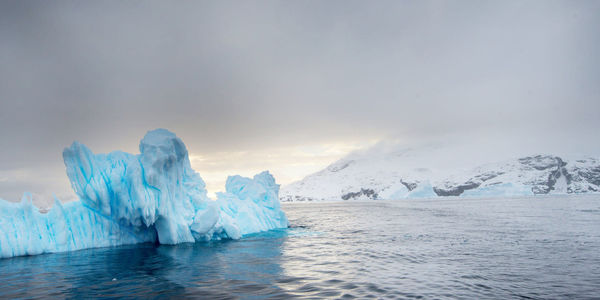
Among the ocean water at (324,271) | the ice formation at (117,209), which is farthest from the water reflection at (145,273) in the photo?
the ice formation at (117,209)

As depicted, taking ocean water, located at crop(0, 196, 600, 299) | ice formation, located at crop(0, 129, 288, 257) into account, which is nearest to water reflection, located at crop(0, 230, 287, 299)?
ocean water, located at crop(0, 196, 600, 299)

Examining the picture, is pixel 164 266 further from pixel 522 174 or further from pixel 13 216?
pixel 522 174

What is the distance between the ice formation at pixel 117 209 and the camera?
15.9m

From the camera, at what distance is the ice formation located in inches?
627

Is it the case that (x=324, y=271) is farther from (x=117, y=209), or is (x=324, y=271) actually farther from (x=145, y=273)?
→ (x=117, y=209)

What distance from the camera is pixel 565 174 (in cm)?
18725

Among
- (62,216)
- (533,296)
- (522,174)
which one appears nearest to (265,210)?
(62,216)

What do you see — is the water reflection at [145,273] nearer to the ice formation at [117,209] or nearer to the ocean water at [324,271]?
the ocean water at [324,271]

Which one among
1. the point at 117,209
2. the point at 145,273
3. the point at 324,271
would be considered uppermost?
the point at 117,209

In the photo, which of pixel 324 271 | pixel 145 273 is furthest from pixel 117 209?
pixel 324 271

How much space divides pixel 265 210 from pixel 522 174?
208429 mm

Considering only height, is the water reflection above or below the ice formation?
below

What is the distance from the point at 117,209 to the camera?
705 inches

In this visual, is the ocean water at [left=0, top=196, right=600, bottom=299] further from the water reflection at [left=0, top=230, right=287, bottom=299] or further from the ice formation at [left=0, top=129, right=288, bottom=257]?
the ice formation at [left=0, top=129, right=288, bottom=257]
